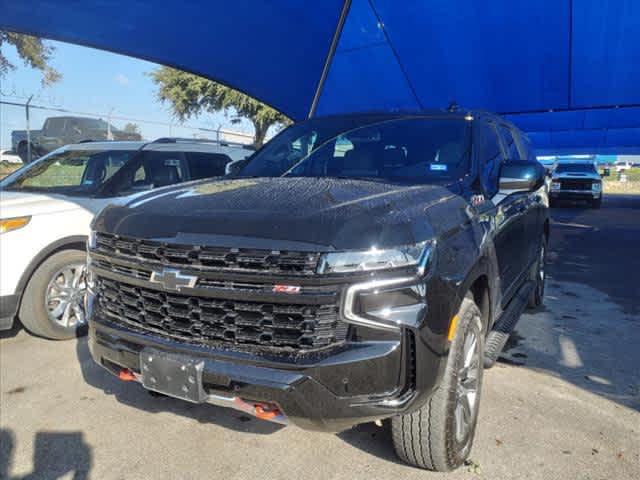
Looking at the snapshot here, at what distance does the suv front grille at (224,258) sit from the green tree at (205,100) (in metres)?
22.5

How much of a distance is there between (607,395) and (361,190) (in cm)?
223

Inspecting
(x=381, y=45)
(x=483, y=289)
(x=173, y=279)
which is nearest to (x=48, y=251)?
(x=173, y=279)

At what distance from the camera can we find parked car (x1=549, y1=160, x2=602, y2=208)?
18478 mm

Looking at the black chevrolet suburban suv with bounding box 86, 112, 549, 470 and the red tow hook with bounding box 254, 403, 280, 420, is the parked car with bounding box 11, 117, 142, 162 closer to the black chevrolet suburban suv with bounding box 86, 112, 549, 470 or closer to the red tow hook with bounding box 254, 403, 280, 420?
the black chevrolet suburban suv with bounding box 86, 112, 549, 470

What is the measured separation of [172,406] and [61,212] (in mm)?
2125

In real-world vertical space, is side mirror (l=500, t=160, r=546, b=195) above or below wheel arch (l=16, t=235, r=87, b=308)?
above

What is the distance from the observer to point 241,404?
6.94ft

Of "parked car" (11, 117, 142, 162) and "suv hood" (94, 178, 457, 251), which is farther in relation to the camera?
"parked car" (11, 117, 142, 162)

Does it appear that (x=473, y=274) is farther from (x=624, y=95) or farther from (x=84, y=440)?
(x=624, y=95)

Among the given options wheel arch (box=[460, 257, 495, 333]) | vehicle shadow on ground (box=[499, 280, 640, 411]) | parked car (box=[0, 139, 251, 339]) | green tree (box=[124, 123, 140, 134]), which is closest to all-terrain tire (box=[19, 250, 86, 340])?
parked car (box=[0, 139, 251, 339])

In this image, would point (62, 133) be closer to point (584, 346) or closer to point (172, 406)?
point (172, 406)

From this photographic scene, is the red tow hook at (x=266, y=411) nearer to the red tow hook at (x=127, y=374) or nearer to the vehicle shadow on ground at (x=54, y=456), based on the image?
the red tow hook at (x=127, y=374)

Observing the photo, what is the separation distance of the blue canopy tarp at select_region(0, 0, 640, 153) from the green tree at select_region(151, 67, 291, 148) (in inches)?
491

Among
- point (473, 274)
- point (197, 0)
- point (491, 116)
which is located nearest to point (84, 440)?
point (473, 274)
